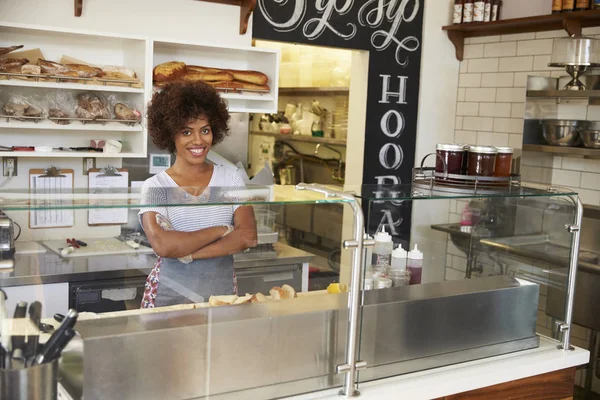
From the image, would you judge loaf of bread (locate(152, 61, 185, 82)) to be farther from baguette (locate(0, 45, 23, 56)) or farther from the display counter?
the display counter

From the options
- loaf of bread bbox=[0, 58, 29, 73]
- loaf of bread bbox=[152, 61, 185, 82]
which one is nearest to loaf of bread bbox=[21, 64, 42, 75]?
loaf of bread bbox=[0, 58, 29, 73]

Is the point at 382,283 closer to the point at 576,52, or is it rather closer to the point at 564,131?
the point at 576,52

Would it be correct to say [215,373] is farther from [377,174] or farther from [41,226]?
[377,174]

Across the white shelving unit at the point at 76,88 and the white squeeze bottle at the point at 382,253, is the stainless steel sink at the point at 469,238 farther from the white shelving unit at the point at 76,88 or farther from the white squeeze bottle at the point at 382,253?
the white shelving unit at the point at 76,88

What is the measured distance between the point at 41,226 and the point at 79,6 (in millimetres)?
2477

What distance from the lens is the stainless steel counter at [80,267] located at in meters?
1.43

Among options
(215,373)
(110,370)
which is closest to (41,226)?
(110,370)

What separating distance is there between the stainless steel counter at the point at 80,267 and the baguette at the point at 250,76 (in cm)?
259

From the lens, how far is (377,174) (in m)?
4.90

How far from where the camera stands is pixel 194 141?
237 cm

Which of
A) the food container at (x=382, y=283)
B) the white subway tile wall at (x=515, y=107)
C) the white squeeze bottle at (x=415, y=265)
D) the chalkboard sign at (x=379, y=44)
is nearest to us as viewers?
the food container at (x=382, y=283)

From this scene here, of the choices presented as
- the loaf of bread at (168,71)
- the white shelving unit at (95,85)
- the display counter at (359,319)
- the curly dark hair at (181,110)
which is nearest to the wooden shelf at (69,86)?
the white shelving unit at (95,85)

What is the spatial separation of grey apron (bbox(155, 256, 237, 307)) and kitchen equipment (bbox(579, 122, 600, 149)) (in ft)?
9.62

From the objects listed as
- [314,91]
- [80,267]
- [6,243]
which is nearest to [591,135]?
[314,91]
